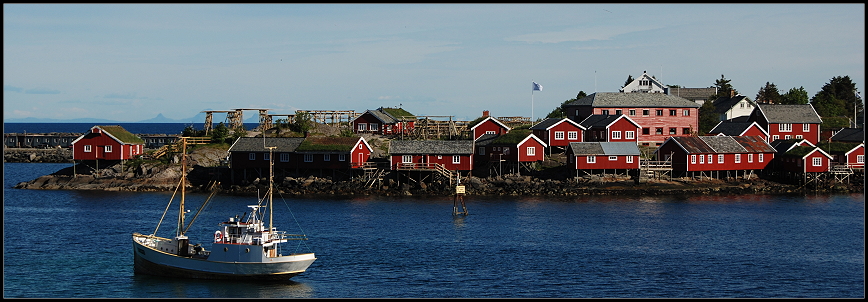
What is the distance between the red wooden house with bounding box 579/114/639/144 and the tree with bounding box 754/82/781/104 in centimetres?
4241

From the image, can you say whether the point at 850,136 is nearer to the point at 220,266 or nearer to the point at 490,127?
the point at 490,127

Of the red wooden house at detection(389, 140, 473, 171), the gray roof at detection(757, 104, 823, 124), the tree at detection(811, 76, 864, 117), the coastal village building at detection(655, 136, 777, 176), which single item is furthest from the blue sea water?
the tree at detection(811, 76, 864, 117)

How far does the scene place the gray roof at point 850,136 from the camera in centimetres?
9362

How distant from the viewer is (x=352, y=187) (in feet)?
257

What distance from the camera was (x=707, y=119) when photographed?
109250 millimetres

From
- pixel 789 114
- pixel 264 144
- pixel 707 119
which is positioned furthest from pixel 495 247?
pixel 707 119

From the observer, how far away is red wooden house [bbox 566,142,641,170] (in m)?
79.2

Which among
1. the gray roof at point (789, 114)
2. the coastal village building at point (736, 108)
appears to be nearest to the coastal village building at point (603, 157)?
the gray roof at point (789, 114)

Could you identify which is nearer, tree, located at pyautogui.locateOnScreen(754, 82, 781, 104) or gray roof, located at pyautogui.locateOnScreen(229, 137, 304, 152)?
gray roof, located at pyautogui.locateOnScreen(229, 137, 304, 152)

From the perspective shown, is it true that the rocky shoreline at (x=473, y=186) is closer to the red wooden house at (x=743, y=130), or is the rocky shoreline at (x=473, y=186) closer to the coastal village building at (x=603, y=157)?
the coastal village building at (x=603, y=157)

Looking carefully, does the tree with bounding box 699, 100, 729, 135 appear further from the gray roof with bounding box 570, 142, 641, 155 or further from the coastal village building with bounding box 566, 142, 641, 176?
the coastal village building with bounding box 566, 142, 641, 176

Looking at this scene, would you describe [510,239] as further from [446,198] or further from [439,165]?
[439,165]

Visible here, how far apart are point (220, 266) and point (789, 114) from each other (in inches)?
3114

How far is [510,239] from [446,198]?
21.1 meters
